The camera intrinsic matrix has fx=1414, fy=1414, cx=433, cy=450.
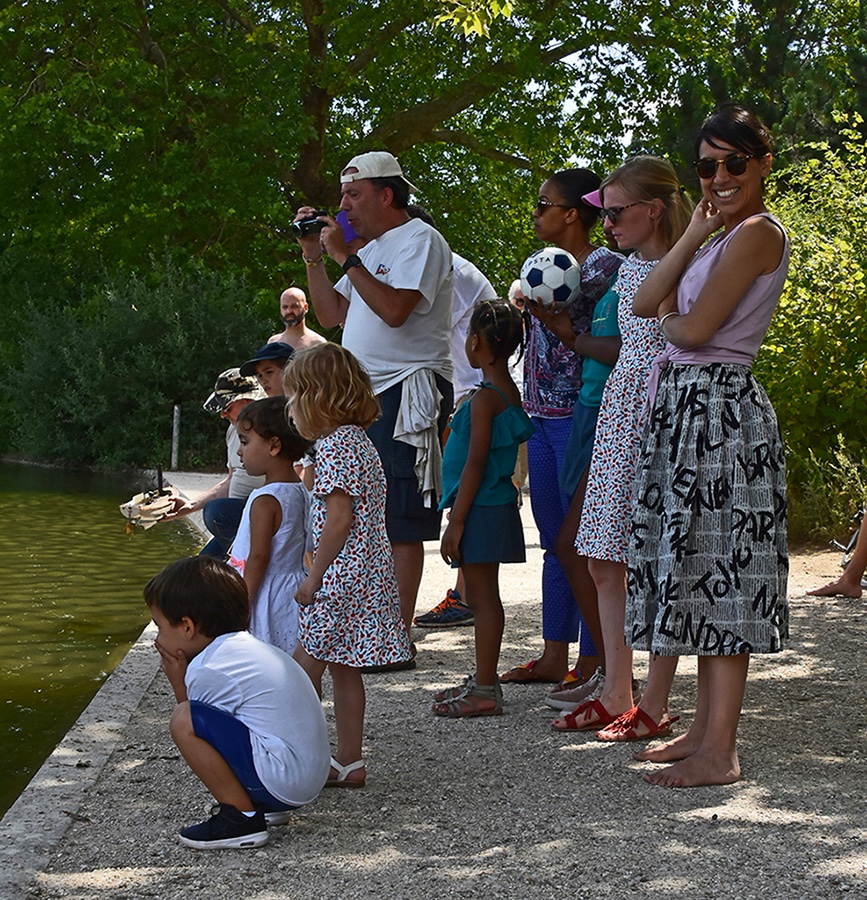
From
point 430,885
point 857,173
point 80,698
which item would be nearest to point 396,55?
point 857,173

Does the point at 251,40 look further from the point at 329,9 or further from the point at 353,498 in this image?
the point at 353,498

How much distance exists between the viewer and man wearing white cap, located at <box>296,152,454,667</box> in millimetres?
6281

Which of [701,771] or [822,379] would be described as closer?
[701,771]

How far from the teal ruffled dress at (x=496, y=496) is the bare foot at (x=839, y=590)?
351cm

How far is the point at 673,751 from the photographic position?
15.5ft

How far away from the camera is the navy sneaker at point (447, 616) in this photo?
7656mm

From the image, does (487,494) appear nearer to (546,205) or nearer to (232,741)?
(546,205)

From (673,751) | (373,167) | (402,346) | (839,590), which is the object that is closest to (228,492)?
(402,346)

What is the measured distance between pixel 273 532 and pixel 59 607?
4420 mm

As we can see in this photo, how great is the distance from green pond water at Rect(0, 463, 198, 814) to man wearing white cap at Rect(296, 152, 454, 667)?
66.3 inches

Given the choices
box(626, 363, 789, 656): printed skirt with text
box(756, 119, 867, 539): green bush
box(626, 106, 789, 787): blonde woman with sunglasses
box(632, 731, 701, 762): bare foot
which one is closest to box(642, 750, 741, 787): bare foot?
box(626, 106, 789, 787): blonde woman with sunglasses

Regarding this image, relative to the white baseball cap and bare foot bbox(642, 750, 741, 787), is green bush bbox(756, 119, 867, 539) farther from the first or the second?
bare foot bbox(642, 750, 741, 787)

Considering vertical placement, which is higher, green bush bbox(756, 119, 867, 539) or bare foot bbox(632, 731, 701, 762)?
green bush bbox(756, 119, 867, 539)

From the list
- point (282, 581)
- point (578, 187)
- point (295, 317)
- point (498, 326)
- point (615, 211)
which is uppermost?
point (578, 187)
